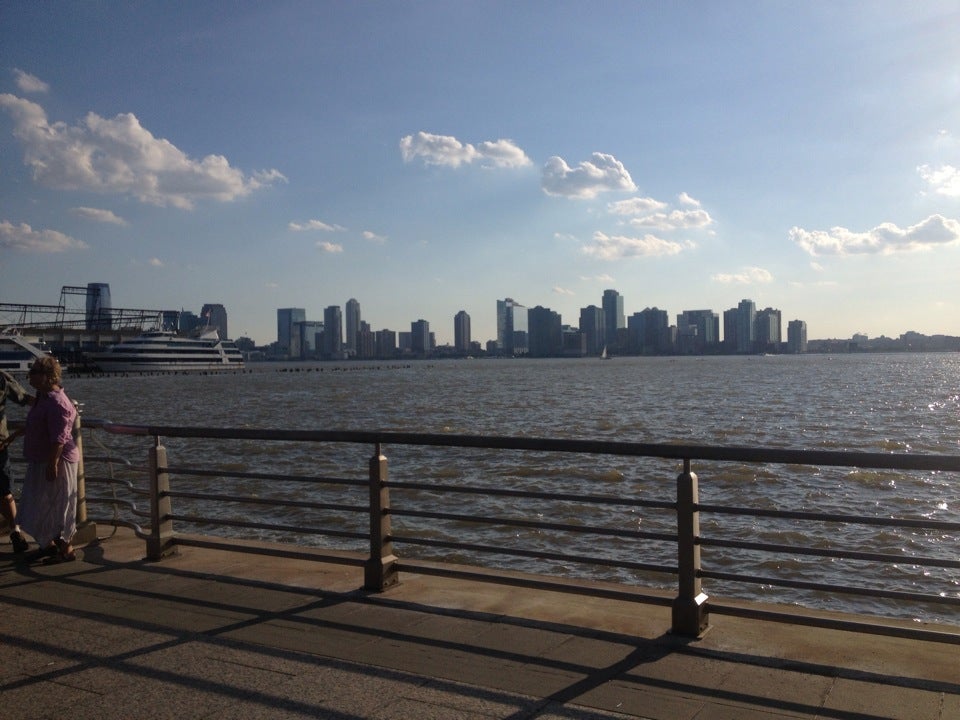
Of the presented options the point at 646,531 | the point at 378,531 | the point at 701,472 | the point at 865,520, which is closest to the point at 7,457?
the point at 378,531

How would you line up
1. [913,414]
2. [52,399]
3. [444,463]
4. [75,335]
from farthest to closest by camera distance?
[75,335]
[913,414]
[444,463]
[52,399]

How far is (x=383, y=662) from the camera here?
16.9 ft

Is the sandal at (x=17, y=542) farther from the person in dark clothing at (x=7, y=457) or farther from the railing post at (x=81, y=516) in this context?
the railing post at (x=81, y=516)

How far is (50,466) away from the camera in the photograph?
24.7ft

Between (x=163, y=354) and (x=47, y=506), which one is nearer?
(x=47, y=506)

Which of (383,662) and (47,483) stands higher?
(47,483)

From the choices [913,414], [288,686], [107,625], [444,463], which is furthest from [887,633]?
[913,414]

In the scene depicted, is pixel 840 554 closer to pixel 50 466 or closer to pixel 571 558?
pixel 571 558

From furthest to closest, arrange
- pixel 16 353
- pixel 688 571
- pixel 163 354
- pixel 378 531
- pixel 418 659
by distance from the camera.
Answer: pixel 163 354 < pixel 16 353 < pixel 378 531 < pixel 688 571 < pixel 418 659

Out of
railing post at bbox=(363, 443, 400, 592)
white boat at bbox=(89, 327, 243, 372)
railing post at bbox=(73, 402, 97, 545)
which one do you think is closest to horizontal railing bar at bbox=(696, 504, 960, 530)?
railing post at bbox=(363, 443, 400, 592)

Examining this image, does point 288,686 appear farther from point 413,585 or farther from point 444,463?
point 444,463

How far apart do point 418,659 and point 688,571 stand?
69.1 inches

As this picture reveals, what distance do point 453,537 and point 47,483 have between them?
7916mm

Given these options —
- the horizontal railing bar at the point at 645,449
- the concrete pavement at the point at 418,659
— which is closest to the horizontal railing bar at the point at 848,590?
the concrete pavement at the point at 418,659
